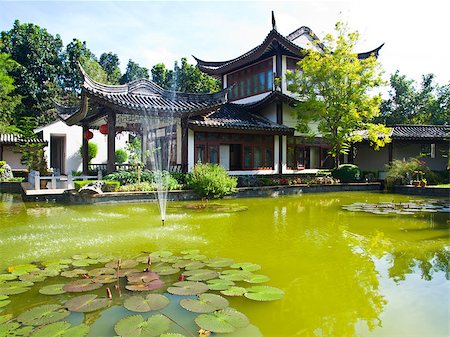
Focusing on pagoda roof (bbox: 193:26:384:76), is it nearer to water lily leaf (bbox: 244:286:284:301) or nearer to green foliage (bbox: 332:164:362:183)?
green foliage (bbox: 332:164:362:183)

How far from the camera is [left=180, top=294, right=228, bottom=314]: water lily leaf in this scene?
117 inches

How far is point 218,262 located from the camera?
174 inches

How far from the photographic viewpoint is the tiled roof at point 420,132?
1856 cm

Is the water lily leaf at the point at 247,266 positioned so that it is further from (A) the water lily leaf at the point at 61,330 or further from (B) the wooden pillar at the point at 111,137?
(B) the wooden pillar at the point at 111,137

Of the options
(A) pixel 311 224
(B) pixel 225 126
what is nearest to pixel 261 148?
(B) pixel 225 126

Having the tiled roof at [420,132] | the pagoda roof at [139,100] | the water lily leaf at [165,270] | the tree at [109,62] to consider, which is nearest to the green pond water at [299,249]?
the water lily leaf at [165,270]

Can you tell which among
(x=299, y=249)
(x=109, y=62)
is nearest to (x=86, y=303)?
(x=299, y=249)

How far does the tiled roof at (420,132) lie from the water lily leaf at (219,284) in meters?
17.4

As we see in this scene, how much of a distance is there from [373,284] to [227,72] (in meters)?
18.3

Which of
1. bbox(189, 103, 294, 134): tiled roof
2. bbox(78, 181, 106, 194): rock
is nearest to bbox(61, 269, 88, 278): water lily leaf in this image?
bbox(78, 181, 106, 194): rock

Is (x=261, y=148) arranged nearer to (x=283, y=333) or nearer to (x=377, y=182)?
(x=377, y=182)

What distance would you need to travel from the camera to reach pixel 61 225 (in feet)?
23.6

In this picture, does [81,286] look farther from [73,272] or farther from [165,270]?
[165,270]

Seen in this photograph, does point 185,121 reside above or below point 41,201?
above
